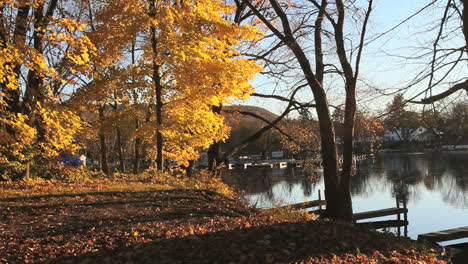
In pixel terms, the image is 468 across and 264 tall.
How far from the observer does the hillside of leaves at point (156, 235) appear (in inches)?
190

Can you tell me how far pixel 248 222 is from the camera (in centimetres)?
704

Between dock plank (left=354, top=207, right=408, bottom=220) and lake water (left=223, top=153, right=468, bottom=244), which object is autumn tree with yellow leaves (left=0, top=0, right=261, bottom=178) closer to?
lake water (left=223, top=153, right=468, bottom=244)

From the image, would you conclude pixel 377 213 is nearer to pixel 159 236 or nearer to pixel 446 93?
pixel 446 93

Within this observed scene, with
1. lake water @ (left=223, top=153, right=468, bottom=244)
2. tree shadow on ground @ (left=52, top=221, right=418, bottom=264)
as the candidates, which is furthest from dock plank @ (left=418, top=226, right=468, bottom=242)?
tree shadow on ground @ (left=52, top=221, right=418, bottom=264)

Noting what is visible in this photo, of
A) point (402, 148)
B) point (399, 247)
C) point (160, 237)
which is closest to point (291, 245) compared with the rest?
point (160, 237)

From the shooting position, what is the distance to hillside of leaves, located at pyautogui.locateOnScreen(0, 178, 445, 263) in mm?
4832

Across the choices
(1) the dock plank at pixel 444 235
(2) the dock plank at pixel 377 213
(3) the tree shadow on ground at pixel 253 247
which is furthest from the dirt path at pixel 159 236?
(2) the dock plank at pixel 377 213

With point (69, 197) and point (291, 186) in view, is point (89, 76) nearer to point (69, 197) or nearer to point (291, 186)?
point (69, 197)

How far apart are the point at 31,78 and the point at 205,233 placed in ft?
34.8

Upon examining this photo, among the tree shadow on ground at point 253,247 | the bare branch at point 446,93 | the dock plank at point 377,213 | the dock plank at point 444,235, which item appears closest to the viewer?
the tree shadow on ground at point 253,247

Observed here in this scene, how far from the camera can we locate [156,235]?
18.5 ft

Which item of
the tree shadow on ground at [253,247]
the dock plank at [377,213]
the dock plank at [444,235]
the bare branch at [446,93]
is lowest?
the dock plank at [444,235]

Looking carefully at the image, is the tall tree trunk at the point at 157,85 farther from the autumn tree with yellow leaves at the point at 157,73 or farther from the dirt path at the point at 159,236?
the dirt path at the point at 159,236

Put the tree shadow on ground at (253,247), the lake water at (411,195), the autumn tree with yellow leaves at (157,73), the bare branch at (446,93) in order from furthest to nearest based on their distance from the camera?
the lake water at (411,195) → the autumn tree with yellow leaves at (157,73) → the bare branch at (446,93) → the tree shadow on ground at (253,247)
